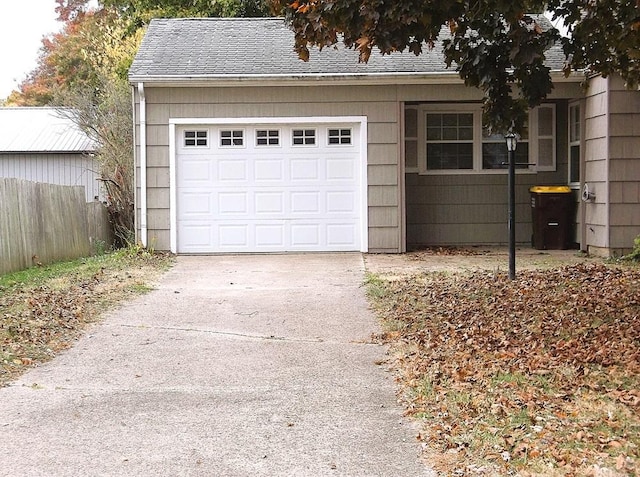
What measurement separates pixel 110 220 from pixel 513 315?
11407 millimetres

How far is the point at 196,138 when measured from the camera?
15.1 metres

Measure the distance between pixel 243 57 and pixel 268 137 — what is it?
1.55 metres

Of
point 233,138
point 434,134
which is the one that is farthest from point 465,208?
point 233,138

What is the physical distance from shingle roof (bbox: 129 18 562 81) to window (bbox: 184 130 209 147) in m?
1.03

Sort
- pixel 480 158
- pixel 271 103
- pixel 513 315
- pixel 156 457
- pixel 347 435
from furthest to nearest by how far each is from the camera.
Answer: pixel 480 158, pixel 271 103, pixel 513 315, pixel 347 435, pixel 156 457

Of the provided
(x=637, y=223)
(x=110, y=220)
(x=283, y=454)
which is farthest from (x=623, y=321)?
(x=110, y=220)

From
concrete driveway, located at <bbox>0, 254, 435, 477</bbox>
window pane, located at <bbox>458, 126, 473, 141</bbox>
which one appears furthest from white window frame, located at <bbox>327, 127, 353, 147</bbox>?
concrete driveway, located at <bbox>0, 254, 435, 477</bbox>

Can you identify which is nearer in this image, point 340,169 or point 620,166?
point 620,166

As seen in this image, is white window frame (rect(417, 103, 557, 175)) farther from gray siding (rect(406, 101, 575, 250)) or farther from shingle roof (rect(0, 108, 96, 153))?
shingle roof (rect(0, 108, 96, 153))

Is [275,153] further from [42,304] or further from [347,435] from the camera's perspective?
[347,435]

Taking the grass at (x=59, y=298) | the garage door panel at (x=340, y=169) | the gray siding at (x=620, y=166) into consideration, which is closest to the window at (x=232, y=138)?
the garage door panel at (x=340, y=169)

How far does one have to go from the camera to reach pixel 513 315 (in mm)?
8867

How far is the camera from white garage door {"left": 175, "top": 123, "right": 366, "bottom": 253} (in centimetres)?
1509

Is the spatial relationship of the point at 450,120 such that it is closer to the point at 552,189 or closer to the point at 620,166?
the point at 552,189
